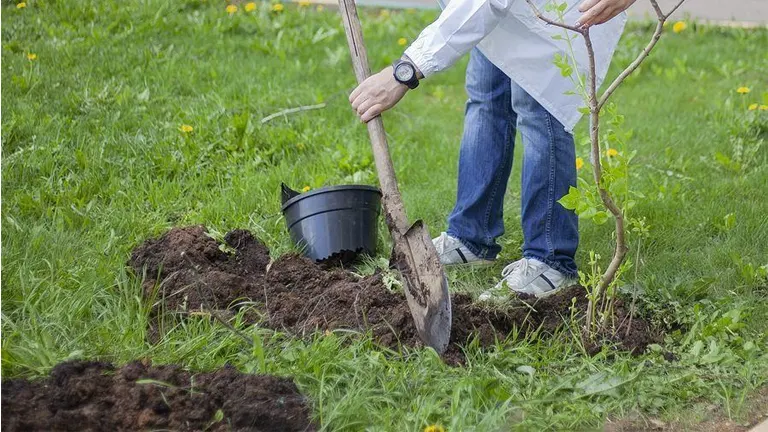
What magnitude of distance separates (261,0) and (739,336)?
470 centimetres

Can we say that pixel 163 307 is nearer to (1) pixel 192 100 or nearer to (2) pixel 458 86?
(1) pixel 192 100

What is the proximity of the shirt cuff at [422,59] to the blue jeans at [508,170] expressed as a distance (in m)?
0.50

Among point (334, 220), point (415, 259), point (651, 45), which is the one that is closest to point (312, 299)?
point (415, 259)

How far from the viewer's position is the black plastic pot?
147 inches

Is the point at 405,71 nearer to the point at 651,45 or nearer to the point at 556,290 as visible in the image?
the point at 651,45

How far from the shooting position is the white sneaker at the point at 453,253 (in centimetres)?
383

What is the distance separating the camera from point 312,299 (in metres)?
3.29

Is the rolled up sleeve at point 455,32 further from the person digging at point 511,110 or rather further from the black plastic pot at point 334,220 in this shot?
the black plastic pot at point 334,220

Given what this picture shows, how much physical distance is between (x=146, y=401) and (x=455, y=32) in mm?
1454

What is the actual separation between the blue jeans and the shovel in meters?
0.57

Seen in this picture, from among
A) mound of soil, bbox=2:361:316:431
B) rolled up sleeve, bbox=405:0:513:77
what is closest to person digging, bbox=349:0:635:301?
rolled up sleeve, bbox=405:0:513:77

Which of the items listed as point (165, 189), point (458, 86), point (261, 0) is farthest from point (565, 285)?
point (261, 0)

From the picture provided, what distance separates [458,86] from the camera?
20.6 feet

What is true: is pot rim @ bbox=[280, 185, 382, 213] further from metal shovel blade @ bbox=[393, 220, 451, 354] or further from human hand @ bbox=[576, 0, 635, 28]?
human hand @ bbox=[576, 0, 635, 28]
